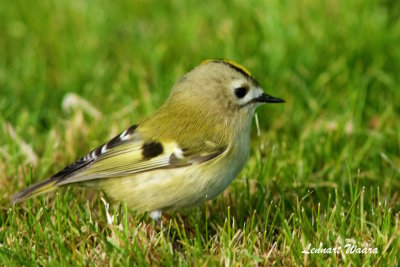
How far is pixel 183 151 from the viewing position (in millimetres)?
3654

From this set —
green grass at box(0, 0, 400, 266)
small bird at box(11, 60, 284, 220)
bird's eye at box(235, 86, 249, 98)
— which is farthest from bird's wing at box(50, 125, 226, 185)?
bird's eye at box(235, 86, 249, 98)

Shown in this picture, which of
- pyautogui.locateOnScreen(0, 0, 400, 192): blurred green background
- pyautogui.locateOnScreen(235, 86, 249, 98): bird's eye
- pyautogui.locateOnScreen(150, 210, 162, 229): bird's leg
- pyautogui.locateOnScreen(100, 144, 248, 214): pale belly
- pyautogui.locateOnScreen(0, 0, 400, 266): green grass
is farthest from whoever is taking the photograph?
pyautogui.locateOnScreen(0, 0, 400, 192): blurred green background

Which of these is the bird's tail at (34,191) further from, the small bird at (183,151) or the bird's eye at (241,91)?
the bird's eye at (241,91)

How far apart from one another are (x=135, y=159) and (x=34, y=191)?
1.73 ft

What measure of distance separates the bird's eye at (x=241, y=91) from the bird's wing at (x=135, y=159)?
1.15 feet

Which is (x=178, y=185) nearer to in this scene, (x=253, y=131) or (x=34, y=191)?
(x=34, y=191)

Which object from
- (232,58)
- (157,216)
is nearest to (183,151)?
(157,216)

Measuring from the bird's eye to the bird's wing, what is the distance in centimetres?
35

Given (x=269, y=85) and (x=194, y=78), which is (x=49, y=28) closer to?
(x=269, y=85)

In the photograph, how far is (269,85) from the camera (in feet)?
17.5

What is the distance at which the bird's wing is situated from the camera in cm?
361

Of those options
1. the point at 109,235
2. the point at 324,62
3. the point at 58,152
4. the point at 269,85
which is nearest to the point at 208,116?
the point at 109,235

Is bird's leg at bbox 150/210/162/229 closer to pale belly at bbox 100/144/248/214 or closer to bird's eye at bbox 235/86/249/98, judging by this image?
pale belly at bbox 100/144/248/214

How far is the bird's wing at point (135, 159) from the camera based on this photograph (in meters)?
3.61
